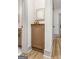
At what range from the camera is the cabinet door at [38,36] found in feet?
15.7

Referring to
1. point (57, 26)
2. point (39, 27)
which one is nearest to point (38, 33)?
point (39, 27)

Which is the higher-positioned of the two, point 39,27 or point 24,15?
point 24,15

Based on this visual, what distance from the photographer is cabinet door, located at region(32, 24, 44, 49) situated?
477 cm

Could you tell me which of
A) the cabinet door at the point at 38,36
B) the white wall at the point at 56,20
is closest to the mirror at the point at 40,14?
the cabinet door at the point at 38,36

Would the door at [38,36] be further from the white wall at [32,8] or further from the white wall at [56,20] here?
the white wall at [56,20]

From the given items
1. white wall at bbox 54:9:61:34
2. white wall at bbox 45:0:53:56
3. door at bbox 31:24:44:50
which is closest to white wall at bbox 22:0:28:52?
door at bbox 31:24:44:50

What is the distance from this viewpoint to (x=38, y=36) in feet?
16.3

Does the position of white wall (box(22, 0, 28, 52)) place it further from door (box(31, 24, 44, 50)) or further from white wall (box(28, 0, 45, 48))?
door (box(31, 24, 44, 50))

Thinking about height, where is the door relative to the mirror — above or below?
below

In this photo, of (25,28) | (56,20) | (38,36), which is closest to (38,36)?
(38,36)
